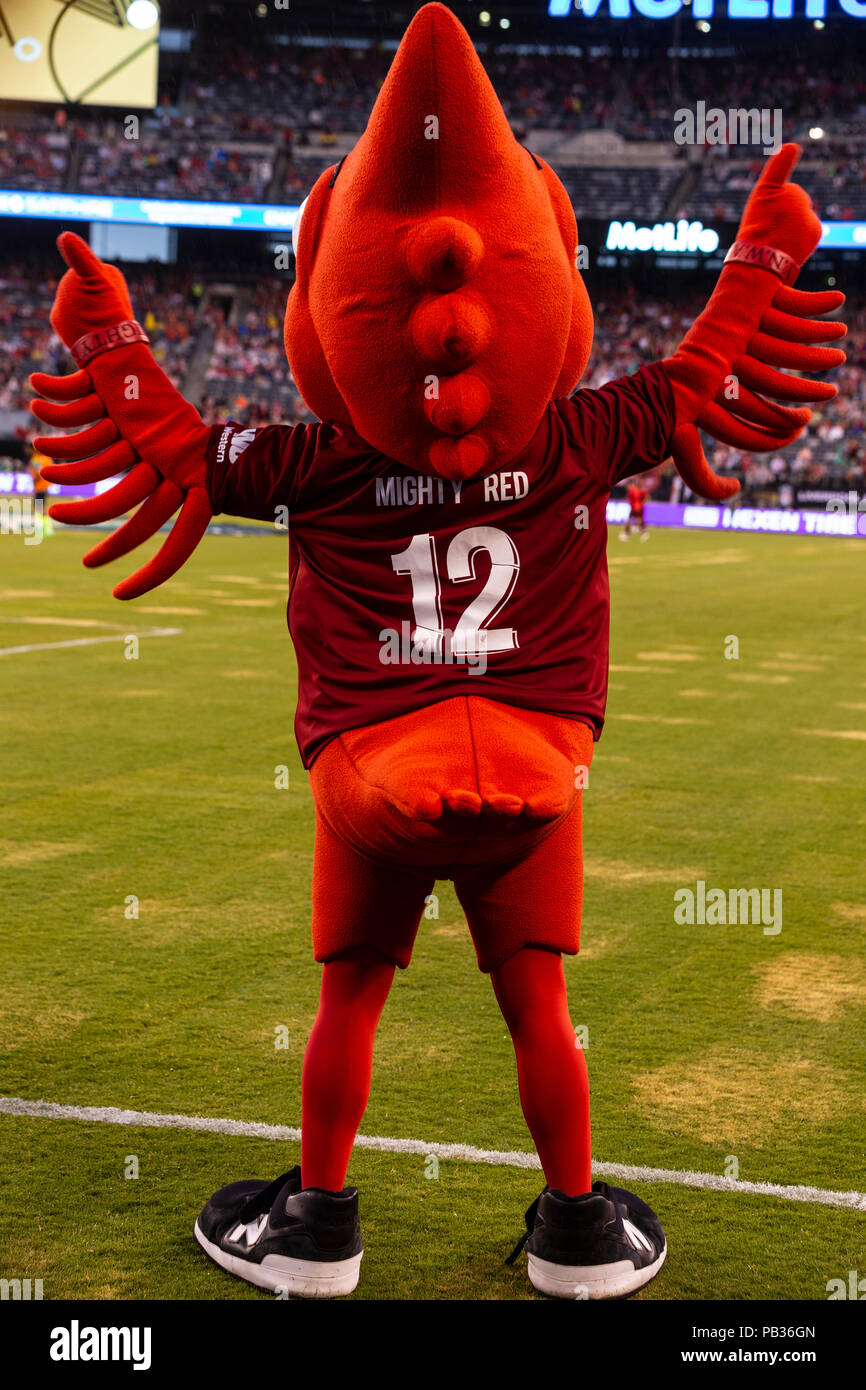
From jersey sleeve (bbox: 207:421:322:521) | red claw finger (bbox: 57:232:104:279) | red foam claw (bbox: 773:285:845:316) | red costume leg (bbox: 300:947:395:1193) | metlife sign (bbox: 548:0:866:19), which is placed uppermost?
metlife sign (bbox: 548:0:866:19)

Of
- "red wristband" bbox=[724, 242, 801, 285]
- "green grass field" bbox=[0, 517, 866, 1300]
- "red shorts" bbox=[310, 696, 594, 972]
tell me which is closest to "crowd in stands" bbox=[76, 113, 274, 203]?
"green grass field" bbox=[0, 517, 866, 1300]

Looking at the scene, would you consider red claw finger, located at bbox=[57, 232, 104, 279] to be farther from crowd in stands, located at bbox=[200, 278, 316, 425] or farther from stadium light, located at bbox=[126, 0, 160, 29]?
stadium light, located at bbox=[126, 0, 160, 29]

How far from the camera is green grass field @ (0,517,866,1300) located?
3.08 m

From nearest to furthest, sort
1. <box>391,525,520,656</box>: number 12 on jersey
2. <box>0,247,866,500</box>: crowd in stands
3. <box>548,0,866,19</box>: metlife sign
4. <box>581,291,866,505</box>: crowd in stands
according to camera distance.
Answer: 1. <box>391,525,520,656</box>: number 12 on jersey
2. <box>581,291,866,505</box>: crowd in stands
3. <box>548,0,866,19</box>: metlife sign
4. <box>0,247,866,500</box>: crowd in stands

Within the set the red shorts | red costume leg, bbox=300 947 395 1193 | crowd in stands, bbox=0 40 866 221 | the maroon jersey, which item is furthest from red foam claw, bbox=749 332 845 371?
crowd in stands, bbox=0 40 866 221

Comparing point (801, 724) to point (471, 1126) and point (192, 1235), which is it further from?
point (192, 1235)

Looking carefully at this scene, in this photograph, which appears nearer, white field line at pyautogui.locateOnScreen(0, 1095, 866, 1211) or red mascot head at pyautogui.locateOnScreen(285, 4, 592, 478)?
red mascot head at pyautogui.locateOnScreen(285, 4, 592, 478)

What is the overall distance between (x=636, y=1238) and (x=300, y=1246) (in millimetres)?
659

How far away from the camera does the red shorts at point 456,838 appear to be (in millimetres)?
2627

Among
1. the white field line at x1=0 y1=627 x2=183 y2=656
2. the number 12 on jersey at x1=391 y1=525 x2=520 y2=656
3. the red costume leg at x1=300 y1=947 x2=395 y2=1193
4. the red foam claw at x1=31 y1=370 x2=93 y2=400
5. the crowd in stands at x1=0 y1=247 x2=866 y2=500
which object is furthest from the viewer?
the crowd in stands at x1=0 y1=247 x2=866 y2=500

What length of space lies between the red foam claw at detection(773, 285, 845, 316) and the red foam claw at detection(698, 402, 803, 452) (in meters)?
0.25

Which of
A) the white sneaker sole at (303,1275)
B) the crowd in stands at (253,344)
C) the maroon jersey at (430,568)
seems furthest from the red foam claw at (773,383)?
the crowd in stands at (253,344)

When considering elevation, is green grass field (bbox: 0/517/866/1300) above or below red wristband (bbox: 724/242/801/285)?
below

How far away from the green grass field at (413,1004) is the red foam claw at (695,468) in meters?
1.53
